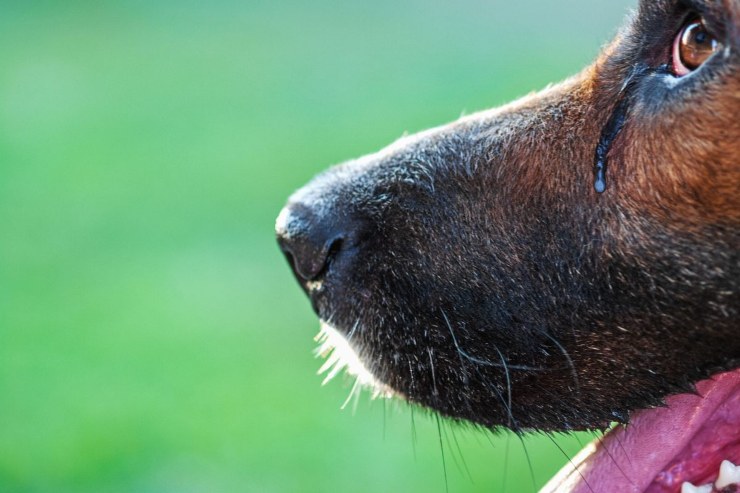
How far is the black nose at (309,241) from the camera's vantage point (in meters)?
3.66

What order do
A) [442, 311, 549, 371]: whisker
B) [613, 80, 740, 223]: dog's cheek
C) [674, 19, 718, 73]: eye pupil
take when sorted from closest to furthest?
[613, 80, 740, 223]: dog's cheek < [674, 19, 718, 73]: eye pupil < [442, 311, 549, 371]: whisker

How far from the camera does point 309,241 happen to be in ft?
12.1

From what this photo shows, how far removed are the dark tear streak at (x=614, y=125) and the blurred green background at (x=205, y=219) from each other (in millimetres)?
581

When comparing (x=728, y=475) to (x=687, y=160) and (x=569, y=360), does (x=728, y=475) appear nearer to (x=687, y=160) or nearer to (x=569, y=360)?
(x=569, y=360)

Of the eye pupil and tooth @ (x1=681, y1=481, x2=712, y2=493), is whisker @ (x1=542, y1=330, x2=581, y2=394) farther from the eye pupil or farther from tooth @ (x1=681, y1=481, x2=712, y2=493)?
the eye pupil

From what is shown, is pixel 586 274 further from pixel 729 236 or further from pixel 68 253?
pixel 68 253

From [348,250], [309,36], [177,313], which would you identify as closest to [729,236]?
[348,250]

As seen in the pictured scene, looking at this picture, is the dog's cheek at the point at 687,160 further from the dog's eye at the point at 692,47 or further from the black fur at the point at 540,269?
the dog's eye at the point at 692,47

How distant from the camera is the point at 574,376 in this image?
326cm

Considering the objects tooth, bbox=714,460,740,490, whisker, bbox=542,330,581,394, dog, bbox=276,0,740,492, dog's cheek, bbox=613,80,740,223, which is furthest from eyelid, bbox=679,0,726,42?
tooth, bbox=714,460,740,490

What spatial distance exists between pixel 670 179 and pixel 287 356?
6.52 meters

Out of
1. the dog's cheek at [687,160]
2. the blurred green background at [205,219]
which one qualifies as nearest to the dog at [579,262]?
the dog's cheek at [687,160]

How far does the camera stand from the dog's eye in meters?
2.95

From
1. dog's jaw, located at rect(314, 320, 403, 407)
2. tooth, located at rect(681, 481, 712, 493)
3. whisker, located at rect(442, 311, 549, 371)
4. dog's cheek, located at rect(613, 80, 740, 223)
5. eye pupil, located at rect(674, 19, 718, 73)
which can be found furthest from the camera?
dog's jaw, located at rect(314, 320, 403, 407)
